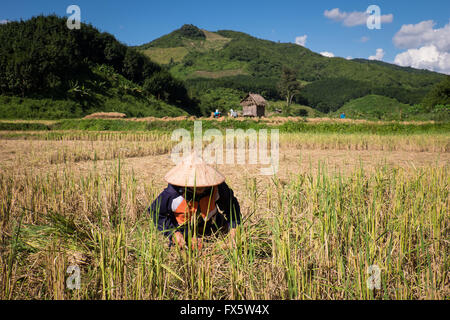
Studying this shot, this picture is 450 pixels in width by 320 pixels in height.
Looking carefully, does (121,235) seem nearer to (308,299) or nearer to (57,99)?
(308,299)

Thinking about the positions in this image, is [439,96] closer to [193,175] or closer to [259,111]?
[259,111]

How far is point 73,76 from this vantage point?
2733cm

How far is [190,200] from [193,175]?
22 cm

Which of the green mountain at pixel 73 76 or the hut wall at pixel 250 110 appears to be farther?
the hut wall at pixel 250 110

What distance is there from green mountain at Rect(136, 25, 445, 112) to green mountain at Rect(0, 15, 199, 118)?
62.8ft

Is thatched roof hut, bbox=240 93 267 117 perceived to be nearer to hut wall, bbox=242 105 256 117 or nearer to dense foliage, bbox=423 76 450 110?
hut wall, bbox=242 105 256 117

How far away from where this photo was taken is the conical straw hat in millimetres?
1936

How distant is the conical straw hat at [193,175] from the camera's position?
76.2 inches

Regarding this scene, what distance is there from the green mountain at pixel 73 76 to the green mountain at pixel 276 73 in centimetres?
1913

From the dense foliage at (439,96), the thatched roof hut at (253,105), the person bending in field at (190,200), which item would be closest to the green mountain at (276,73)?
the thatched roof hut at (253,105)

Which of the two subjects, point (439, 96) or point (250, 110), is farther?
point (250, 110)

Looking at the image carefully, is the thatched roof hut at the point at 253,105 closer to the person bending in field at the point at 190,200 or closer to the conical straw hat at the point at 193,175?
the person bending in field at the point at 190,200

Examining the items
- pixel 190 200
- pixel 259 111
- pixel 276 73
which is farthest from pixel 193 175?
pixel 276 73

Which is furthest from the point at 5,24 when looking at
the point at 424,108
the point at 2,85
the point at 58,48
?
the point at 424,108
